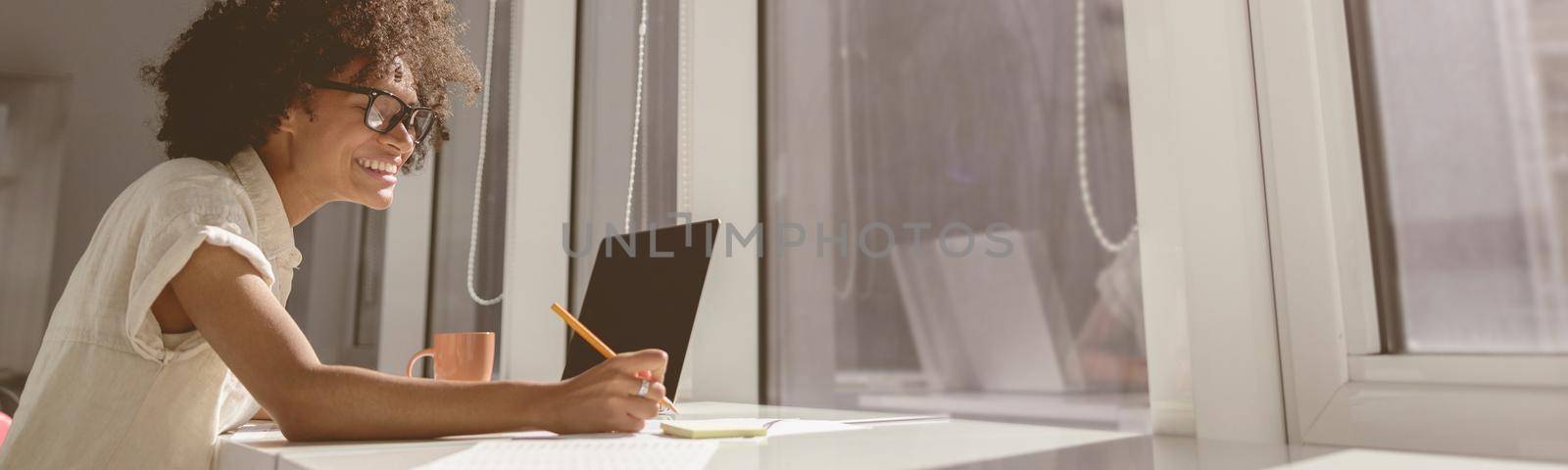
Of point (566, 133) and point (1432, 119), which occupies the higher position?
point (566, 133)

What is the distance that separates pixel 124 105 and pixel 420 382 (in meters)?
2.38

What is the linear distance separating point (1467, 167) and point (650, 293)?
0.93 m

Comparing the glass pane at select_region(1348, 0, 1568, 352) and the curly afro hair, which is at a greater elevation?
the curly afro hair

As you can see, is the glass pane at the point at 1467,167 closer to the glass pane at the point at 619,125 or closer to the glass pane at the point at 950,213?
the glass pane at the point at 950,213

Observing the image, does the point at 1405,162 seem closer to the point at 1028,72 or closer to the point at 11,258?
the point at 1028,72

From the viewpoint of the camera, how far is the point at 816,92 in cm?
172

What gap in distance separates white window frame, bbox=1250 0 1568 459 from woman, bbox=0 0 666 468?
0.60 metres

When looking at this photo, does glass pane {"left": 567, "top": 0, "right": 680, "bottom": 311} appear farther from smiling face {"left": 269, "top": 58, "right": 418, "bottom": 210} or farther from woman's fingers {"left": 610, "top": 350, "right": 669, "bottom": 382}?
woman's fingers {"left": 610, "top": 350, "right": 669, "bottom": 382}

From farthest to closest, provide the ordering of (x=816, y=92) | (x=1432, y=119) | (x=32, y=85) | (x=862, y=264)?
(x=32, y=85)
(x=816, y=92)
(x=862, y=264)
(x=1432, y=119)

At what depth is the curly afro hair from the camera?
3.82ft

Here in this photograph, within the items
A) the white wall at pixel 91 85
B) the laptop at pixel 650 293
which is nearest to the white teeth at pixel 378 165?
the laptop at pixel 650 293

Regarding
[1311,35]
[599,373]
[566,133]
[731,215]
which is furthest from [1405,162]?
[566,133]

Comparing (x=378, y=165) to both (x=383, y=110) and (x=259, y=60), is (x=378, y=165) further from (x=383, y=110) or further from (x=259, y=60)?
(x=259, y=60)

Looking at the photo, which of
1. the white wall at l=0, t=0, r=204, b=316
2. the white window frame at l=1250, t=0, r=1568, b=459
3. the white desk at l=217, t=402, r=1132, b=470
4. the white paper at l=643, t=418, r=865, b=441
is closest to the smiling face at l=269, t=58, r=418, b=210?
the white desk at l=217, t=402, r=1132, b=470
